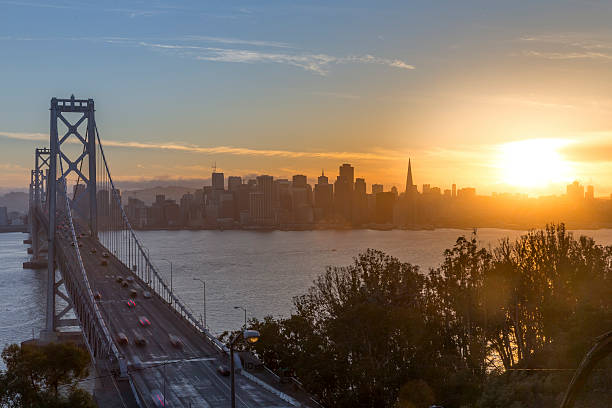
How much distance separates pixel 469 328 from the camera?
109 ft

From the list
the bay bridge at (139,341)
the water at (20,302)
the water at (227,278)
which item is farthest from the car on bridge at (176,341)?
the water at (20,302)

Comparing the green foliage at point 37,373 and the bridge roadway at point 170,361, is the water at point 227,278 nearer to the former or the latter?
the bridge roadway at point 170,361

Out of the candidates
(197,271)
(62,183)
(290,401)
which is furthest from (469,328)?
(197,271)

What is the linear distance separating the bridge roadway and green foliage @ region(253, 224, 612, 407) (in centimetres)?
417

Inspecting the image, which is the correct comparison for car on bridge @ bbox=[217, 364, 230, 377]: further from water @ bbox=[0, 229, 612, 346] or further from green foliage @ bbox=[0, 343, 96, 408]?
water @ bbox=[0, 229, 612, 346]

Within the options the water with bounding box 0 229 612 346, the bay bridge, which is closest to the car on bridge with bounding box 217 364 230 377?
the bay bridge

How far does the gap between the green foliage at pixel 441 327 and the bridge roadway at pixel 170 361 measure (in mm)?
4167

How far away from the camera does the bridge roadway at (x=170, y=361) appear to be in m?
26.2

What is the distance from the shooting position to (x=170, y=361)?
3253 centimetres

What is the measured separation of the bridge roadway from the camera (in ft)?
85.8

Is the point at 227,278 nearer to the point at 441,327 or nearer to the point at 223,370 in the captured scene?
the point at 441,327

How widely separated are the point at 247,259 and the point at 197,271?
81.9ft

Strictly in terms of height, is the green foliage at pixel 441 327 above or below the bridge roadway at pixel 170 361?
above

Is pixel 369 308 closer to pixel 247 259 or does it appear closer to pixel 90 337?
pixel 90 337
